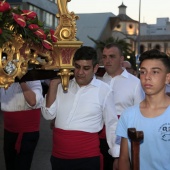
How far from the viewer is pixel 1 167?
6.14 meters

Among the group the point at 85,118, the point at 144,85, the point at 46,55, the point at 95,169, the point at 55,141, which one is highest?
the point at 46,55

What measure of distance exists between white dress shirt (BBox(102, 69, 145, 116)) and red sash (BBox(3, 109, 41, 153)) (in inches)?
39.7

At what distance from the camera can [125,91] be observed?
4.71 metres

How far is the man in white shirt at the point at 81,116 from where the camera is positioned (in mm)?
3408

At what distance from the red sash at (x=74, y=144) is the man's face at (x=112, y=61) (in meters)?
1.57

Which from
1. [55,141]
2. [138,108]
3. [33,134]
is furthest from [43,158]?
[138,108]

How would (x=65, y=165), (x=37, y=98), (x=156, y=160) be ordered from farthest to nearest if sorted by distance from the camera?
(x=37, y=98)
(x=65, y=165)
(x=156, y=160)

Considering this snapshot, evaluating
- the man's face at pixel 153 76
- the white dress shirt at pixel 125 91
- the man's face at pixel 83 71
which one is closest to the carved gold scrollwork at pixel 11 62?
the man's face at pixel 153 76

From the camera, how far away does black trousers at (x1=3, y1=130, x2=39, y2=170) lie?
4.20 m

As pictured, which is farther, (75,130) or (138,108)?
(75,130)

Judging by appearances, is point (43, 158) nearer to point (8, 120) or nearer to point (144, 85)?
point (8, 120)

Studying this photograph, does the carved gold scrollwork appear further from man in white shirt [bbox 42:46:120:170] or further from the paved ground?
the paved ground

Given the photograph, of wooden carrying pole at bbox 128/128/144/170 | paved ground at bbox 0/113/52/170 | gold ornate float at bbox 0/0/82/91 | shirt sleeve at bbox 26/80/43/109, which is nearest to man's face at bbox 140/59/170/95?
gold ornate float at bbox 0/0/82/91

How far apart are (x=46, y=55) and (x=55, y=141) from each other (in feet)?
4.22
